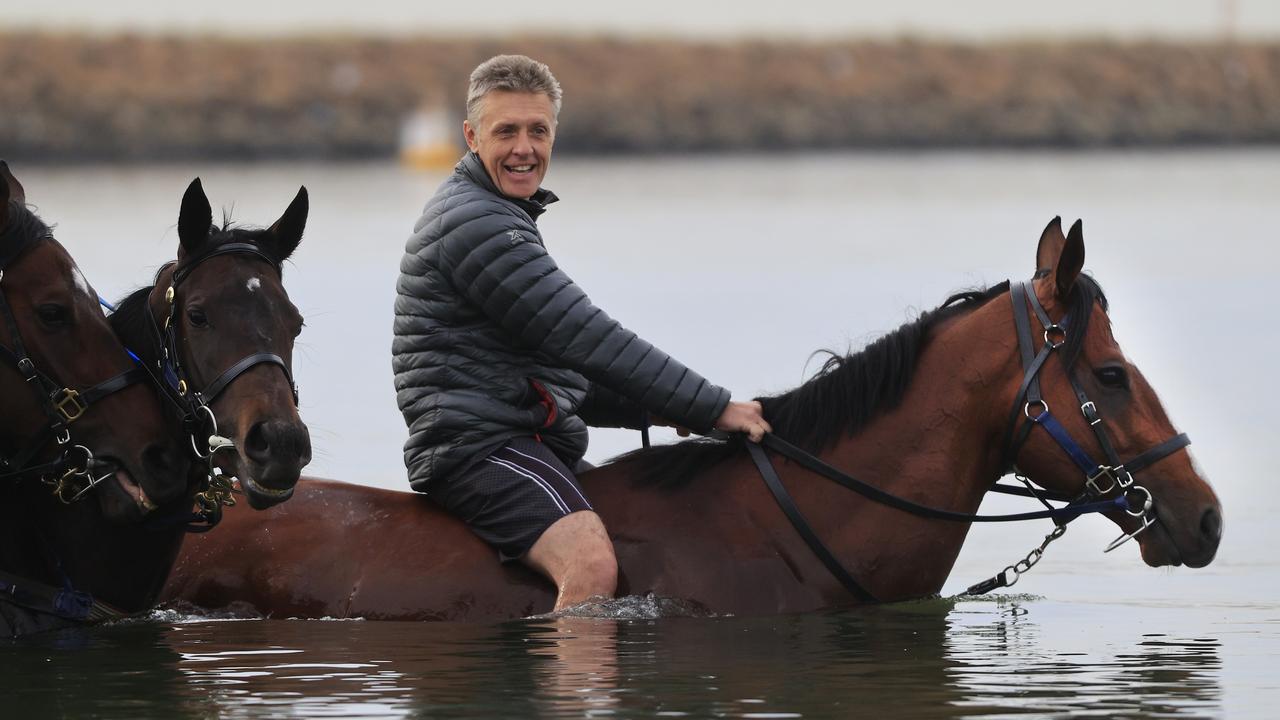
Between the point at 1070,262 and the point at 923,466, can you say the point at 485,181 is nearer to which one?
the point at 923,466

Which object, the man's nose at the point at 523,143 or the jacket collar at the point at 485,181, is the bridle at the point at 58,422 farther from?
the man's nose at the point at 523,143

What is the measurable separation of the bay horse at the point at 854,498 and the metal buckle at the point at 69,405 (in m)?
1.15

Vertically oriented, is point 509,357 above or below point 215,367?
above

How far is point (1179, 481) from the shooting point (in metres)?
7.84

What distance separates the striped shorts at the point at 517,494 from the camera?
795cm

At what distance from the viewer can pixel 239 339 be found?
23.9 feet

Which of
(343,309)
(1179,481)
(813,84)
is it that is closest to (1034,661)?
(1179,481)

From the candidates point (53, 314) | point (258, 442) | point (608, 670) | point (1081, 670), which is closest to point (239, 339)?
point (258, 442)

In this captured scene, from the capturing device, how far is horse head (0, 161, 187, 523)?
7.34 m

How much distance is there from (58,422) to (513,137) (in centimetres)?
197

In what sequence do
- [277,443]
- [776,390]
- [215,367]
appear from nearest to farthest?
[277,443], [215,367], [776,390]

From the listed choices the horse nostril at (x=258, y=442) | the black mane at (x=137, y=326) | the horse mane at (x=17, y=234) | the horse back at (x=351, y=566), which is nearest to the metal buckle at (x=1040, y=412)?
the horse back at (x=351, y=566)

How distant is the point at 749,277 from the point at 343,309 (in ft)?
21.7

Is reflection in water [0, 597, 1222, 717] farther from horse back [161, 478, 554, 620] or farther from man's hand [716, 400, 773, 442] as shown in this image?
man's hand [716, 400, 773, 442]
